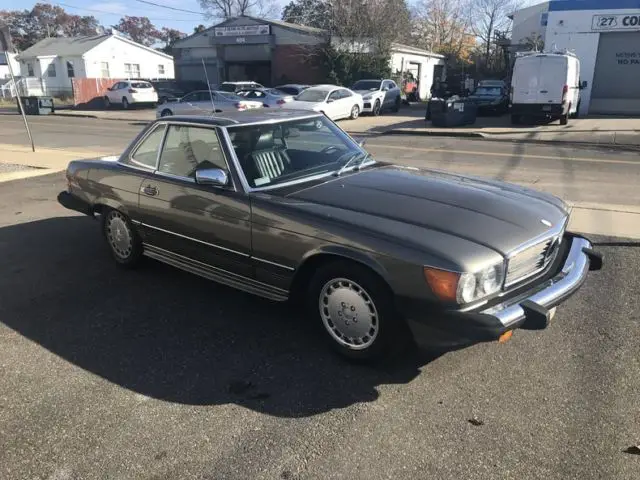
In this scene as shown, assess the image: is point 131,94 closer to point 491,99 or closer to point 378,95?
point 378,95

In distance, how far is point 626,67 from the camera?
75.0 feet

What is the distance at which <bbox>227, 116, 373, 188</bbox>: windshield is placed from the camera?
417 cm

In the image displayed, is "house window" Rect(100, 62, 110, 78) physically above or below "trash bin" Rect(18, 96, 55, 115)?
above

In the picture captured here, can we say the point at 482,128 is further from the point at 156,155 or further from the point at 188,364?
the point at 188,364

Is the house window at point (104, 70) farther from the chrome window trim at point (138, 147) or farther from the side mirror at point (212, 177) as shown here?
the side mirror at point (212, 177)

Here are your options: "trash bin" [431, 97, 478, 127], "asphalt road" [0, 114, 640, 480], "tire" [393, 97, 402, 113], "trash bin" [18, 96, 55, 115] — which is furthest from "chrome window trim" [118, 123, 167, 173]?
"trash bin" [18, 96, 55, 115]

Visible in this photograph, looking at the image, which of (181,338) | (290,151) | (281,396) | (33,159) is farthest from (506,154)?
(281,396)

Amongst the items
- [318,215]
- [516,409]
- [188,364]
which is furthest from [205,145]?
[516,409]

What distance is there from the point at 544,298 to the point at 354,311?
1.14m

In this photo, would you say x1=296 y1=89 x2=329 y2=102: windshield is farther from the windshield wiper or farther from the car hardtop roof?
the windshield wiper

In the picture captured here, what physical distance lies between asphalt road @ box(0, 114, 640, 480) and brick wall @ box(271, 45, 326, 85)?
1307 inches

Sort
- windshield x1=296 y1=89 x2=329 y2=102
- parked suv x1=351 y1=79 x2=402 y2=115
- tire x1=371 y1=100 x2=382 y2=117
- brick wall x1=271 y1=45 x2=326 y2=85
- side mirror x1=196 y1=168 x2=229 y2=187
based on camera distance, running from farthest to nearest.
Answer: brick wall x1=271 y1=45 x2=326 y2=85 < tire x1=371 y1=100 x2=382 y2=117 < parked suv x1=351 y1=79 x2=402 y2=115 < windshield x1=296 y1=89 x2=329 y2=102 < side mirror x1=196 y1=168 x2=229 y2=187

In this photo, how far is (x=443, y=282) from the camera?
301 cm

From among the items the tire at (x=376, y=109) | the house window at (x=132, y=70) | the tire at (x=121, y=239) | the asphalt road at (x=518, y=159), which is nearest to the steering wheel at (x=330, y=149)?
the tire at (x=121, y=239)
